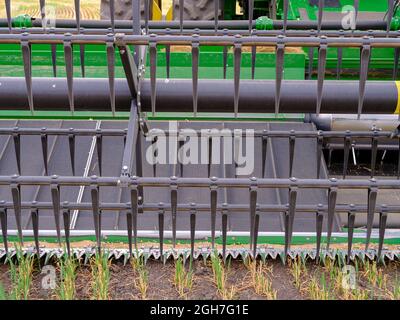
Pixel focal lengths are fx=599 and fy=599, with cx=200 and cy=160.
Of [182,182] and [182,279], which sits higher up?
[182,182]

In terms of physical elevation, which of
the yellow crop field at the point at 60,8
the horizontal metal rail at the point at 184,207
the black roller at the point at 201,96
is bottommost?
the horizontal metal rail at the point at 184,207

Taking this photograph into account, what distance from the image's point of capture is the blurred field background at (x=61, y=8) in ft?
26.1

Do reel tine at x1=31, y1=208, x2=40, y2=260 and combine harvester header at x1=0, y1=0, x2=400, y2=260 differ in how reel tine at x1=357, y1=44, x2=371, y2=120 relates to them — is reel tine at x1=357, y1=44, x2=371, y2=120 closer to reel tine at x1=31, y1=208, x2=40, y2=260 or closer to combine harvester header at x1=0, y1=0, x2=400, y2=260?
combine harvester header at x1=0, y1=0, x2=400, y2=260

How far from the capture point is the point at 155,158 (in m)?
3.33

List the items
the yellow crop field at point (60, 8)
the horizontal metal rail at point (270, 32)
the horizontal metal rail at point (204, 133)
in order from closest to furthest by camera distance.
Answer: the horizontal metal rail at point (204, 133) → the horizontal metal rail at point (270, 32) → the yellow crop field at point (60, 8)

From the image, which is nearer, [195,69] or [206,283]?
[195,69]

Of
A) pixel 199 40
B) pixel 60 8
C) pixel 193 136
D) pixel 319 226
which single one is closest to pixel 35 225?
pixel 199 40

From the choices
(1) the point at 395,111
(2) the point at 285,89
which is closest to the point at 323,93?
(2) the point at 285,89

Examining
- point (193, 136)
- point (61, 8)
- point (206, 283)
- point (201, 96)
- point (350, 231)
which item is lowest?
point (206, 283)

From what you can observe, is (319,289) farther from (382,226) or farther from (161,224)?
(161,224)

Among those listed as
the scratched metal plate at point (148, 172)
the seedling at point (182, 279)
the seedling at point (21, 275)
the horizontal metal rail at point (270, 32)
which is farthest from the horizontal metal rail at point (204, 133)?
the seedling at point (182, 279)

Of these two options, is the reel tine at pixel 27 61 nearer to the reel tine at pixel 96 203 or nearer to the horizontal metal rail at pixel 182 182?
the horizontal metal rail at pixel 182 182

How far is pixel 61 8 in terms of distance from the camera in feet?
28.3

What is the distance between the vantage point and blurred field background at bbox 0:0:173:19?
7961 mm
